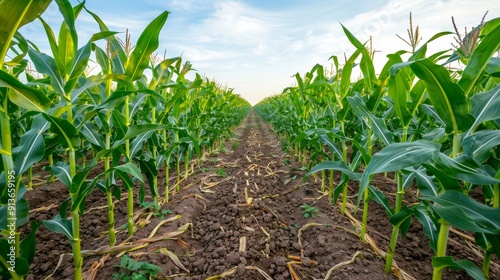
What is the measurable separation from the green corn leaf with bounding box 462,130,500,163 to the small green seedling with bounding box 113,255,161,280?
6.91 ft

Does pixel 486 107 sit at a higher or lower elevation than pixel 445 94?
lower

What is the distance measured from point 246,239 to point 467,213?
1830 millimetres

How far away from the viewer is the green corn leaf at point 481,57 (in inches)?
47.1

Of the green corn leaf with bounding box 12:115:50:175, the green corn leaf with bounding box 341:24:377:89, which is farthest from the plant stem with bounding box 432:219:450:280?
the green corn leaf with bounding box 12:115:50:175

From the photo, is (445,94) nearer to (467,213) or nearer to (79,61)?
(467,213)

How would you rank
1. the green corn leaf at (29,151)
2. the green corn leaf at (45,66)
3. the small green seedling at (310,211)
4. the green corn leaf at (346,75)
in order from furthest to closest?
the small green seedling at (310,211), the green corn leaf at (346,75), the green corn leaf at (45,66), the green corn leaf at (29,151)

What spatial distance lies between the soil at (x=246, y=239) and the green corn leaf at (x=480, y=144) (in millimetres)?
1107

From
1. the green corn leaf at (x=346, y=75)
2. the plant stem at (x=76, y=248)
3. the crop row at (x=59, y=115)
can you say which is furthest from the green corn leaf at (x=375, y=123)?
the plant stem at (x=76, y=248)

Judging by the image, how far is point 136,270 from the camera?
1946 millimetres

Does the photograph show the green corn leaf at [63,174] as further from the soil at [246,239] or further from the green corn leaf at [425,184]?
the green corn leaf at [425,184]

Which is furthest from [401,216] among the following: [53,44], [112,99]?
[53,44]

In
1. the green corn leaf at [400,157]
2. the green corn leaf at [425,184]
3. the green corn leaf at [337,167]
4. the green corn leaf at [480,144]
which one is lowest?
the green corn leaf at [425,184]

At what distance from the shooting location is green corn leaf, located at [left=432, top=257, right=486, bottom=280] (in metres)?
1.32

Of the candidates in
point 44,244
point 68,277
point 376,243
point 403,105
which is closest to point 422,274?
point 376,243
